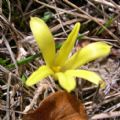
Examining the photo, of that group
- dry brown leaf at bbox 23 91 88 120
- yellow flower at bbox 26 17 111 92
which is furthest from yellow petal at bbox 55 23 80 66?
dry brown leaf at bbox 23 91 88 120

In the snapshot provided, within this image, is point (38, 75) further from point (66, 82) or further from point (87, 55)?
point (87, 55)

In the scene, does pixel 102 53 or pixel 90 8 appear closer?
pixel 102 53

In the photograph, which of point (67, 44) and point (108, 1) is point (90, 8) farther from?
point (67, 44)

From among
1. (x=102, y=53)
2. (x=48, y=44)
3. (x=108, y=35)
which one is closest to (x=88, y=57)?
(x=102, y=53)

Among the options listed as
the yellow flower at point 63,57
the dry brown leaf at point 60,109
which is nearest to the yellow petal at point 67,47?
the yellow flower at point 63,57

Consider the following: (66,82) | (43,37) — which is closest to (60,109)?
(66,82)

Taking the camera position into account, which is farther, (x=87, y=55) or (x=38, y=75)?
(x=87, y=55)
